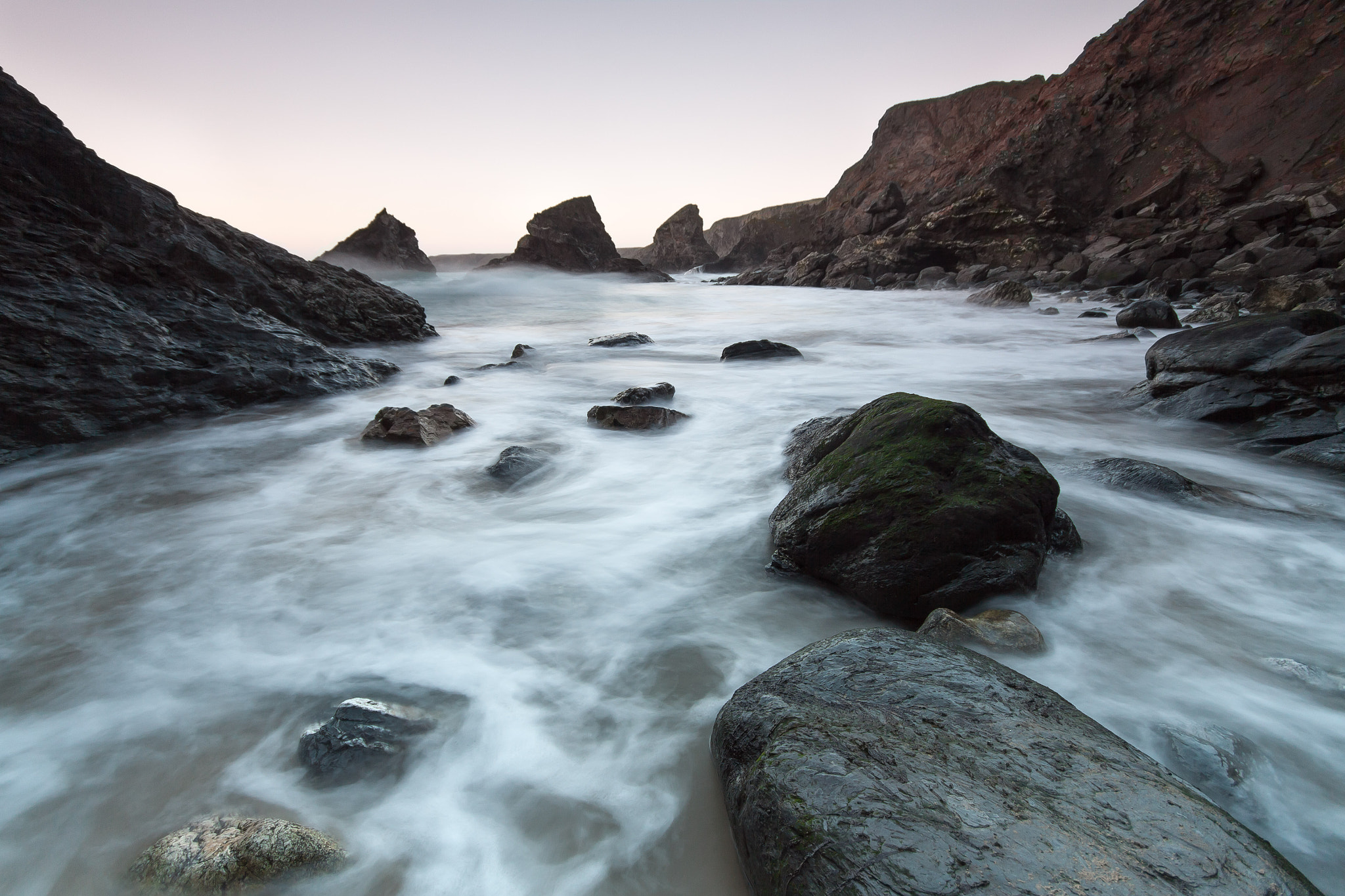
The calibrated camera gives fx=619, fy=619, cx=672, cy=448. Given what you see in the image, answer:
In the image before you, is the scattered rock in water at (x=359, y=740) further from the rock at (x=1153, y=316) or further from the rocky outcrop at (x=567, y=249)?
the rocky outcrop at (x=567, y=249)

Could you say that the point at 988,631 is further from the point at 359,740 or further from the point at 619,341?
the point at 619,341

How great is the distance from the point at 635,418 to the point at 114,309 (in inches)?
169

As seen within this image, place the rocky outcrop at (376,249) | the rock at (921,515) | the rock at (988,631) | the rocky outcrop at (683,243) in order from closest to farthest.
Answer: the rock at (988,631) < the rock at (921,515) < the rocky outcrop at (376,249) < the rocky outcrop at (683,243)

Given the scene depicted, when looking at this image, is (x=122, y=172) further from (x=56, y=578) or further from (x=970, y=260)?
(x=970, y=260)

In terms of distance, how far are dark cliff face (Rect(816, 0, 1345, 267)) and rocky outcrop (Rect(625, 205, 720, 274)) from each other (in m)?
39.1

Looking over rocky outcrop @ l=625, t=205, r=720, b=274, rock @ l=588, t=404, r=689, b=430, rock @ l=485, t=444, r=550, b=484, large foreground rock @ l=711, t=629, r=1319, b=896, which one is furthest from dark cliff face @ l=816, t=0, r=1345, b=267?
rocky outcrop @ l=625, t=205, r=720, b=274

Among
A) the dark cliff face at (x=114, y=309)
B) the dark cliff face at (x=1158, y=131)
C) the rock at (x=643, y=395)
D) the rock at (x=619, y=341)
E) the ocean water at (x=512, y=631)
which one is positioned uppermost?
the dark cliff face at (x=1158, y=131)

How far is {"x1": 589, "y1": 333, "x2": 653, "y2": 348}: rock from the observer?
10133mm

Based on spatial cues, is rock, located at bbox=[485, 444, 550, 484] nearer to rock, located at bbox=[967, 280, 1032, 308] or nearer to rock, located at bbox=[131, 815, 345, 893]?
rock, located at bbox=[131, 815, 345, 893]

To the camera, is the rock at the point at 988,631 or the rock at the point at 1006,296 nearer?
the rock at the point at 988,631

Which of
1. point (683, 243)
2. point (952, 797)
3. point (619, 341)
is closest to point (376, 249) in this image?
point (683, 243)

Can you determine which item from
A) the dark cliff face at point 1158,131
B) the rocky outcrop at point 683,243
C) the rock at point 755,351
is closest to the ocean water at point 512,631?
the rock at point 755,351

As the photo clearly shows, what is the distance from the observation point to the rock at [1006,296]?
45.3ft

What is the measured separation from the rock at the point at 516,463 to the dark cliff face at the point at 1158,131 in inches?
769
